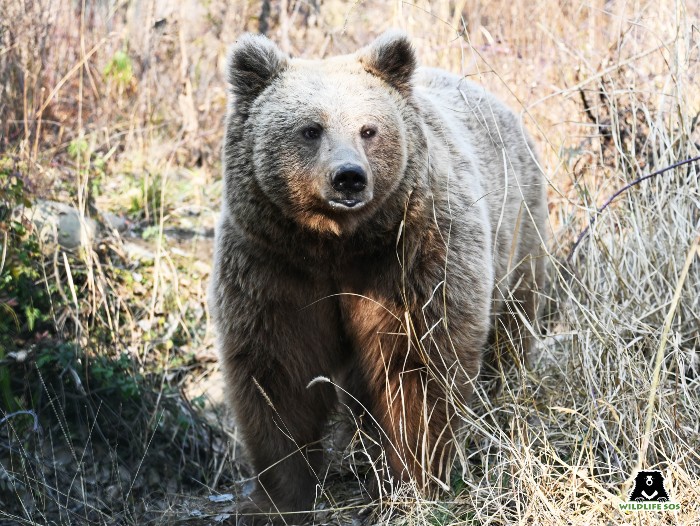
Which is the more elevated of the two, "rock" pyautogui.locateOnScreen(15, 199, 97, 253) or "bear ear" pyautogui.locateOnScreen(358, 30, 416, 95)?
"bear ear" pyautogui.locateOnScreen(358, 30, 416, 95)

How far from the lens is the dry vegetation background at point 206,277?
391 centimetres

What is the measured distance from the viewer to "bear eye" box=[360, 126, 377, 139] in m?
3.86

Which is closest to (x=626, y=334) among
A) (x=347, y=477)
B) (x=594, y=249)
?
(x=594, y=249)

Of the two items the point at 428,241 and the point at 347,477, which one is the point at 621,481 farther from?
the point at 347,477

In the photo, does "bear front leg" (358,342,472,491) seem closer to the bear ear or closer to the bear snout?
the bear snout

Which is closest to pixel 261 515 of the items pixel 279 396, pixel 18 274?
pixel 279 396

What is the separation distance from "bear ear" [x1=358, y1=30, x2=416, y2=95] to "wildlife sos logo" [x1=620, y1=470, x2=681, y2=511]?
202 cm

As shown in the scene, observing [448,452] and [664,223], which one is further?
[664,223]

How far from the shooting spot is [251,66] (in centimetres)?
409

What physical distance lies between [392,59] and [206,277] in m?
3.02

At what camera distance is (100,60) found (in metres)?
7.97

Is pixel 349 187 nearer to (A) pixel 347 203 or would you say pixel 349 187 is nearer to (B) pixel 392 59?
(A) pixel 347 203

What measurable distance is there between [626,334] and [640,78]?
2.34 metres

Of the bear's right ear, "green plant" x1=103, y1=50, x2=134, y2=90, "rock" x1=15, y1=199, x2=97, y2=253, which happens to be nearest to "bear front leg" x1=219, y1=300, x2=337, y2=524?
the bear's right ear
